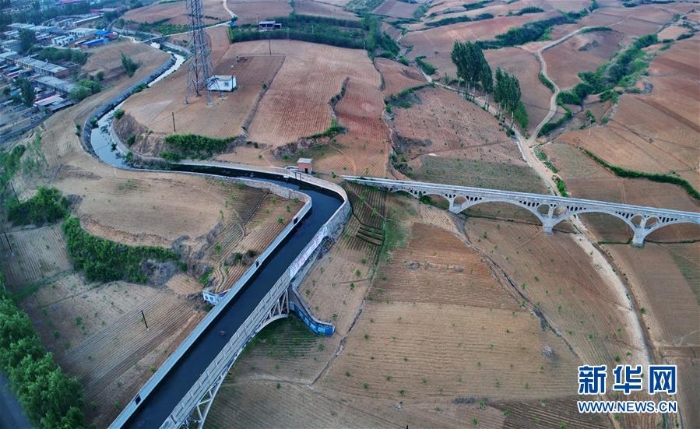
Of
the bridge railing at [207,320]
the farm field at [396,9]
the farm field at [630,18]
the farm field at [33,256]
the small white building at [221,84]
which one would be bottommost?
the farm field at [33,256]

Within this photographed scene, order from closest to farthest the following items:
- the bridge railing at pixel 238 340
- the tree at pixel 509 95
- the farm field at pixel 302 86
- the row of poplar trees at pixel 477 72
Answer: the bridge railing at pixel 238 340, the farm field at pixel 302 86, the tree at pixel 509 95, the row of poplar trees at pixel 477 72

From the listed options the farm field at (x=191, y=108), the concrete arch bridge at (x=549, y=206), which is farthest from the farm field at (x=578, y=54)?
the farm field at (x=191, y=108)

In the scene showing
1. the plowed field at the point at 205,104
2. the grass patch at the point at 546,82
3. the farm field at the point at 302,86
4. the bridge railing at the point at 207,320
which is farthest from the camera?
the grass patch at the point at 546,82

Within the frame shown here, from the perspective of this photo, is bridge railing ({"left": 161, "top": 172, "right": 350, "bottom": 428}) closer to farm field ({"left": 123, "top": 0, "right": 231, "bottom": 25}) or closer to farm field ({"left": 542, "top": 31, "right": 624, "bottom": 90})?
farm field ({"left": 542, "top": 31, "right": 624, "bottom": 90})

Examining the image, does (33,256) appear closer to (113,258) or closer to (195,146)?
(113,258)

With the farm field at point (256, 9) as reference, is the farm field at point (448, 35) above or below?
below

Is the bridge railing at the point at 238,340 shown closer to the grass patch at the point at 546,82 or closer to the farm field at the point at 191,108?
the farm field at the point at 191,108

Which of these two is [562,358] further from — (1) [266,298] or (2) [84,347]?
(2) [84,347]

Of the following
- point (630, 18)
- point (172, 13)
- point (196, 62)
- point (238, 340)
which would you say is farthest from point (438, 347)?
point (630, 18)
